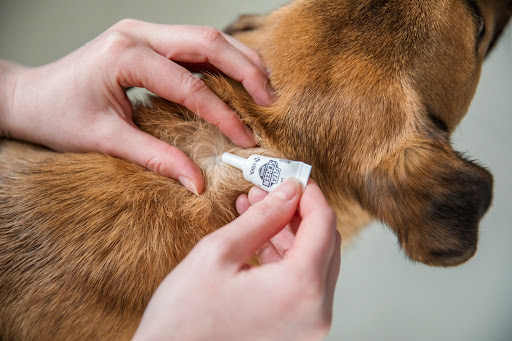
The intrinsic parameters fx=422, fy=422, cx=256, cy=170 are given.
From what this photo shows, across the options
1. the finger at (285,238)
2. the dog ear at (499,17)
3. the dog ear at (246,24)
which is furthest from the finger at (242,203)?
the dog ear at (499,17)

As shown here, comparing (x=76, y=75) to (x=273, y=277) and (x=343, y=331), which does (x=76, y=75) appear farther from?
(x=343, y=331)

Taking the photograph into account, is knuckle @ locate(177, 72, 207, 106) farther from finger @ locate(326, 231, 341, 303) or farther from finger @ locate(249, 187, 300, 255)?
finger @ locate(326, 231, 341, 303)

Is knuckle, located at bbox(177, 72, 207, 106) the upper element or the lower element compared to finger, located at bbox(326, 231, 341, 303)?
upper

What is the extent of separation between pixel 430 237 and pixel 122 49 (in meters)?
0.87

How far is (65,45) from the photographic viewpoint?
229 cm

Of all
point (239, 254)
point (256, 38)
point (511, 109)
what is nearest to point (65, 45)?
point (256, 38)

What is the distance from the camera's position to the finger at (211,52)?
104 cm

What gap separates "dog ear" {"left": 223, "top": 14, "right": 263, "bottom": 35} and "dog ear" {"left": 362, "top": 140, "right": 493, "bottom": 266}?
71 cm

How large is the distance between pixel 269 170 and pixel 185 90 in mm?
298

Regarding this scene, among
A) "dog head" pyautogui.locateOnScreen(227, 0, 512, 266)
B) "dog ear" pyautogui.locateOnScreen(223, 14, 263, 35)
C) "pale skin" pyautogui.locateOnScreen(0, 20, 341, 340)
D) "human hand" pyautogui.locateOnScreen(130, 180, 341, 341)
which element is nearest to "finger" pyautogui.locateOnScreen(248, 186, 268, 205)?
"pale skin" pyautogui.locateOnScreen(0, 20, 341, 340)

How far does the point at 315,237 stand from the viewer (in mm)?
714

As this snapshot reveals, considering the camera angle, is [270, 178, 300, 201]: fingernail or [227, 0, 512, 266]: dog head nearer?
[270, 178, 300, 201]: fingernail

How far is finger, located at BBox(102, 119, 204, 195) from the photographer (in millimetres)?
983

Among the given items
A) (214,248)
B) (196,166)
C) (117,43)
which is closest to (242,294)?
(214,248)
